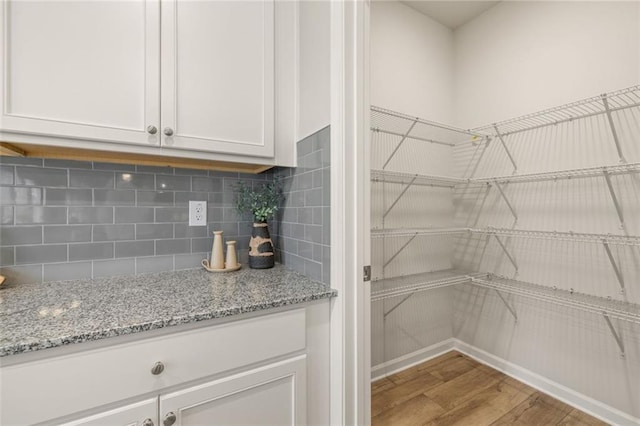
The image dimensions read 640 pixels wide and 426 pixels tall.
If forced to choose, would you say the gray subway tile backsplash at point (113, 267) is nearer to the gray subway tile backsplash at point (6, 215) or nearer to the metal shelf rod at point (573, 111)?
the gray subway tile backsplash at point (6, 215)

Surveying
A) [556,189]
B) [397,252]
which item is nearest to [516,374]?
[397,252]

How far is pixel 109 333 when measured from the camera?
0.74m

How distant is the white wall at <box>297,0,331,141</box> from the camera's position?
115 centimetres

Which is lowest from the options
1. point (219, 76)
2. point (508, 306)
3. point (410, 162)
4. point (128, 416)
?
point (508, 306)

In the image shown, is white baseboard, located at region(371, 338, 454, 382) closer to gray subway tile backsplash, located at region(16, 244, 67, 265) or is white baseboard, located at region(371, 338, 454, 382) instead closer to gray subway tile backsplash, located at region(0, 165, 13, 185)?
gray subway tile backsplash, located at region(16, 244, 67, 265)

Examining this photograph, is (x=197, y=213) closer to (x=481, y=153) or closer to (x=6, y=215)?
(x=6, y=215)

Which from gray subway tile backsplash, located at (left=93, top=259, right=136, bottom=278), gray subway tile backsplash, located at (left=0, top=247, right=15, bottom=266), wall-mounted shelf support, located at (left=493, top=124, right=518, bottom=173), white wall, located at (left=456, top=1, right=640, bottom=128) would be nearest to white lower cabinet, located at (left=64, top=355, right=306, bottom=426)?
gray subway tile backsplash, located at (left=93, top=259, right=136, bottom=278)

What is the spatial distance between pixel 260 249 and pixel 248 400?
2.13 feet

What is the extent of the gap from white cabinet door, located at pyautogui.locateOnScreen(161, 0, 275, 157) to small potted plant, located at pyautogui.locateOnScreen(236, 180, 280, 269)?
27 cm

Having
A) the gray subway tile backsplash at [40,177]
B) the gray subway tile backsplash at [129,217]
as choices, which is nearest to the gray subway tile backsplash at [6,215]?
the gray subway tile backsplash at [129,217]

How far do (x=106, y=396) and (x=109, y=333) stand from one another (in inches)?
6.9

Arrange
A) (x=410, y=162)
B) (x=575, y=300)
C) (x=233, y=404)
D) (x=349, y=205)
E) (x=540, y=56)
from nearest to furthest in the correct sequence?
(x=233, y=404), (x=349, y=205), (x=575, y=300), (x=540, y=56), (x=410, y=162)

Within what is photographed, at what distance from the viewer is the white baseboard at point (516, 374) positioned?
1.54 meters

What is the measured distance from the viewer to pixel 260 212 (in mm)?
1447
